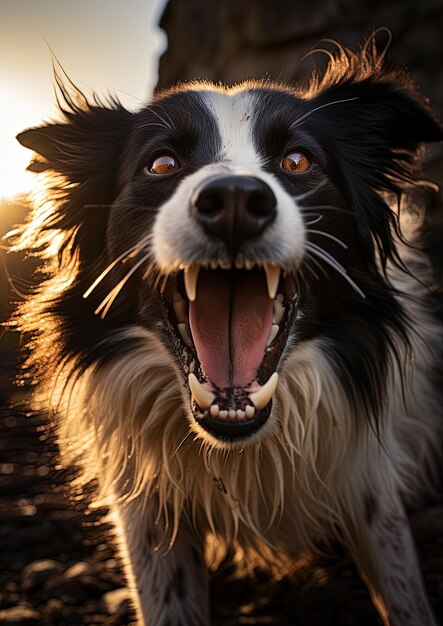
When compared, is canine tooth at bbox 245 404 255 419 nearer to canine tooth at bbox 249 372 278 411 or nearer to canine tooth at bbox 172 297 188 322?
canine tooth at bbox 249 372 278 411

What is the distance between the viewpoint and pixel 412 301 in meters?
2.80

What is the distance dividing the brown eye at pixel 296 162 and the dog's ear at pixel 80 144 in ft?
2.34

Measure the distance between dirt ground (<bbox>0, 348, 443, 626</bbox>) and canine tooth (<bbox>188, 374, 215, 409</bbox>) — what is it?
1.08 m

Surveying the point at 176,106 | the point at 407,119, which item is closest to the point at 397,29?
the point at 407,119

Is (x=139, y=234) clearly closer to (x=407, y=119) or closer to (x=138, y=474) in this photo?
(x=138, y=474)

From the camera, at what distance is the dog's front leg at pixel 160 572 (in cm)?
233

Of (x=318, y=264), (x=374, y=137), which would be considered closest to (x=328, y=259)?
(x=318, y=264)

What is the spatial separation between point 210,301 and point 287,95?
35.1 inches

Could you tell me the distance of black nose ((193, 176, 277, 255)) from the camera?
1.67 metres

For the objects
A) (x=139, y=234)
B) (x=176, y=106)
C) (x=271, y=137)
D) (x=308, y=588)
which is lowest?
(x=308, y=588)

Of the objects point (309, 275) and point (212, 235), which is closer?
point (212, 235)

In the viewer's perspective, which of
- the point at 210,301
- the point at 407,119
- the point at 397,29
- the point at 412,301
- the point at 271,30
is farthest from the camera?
the point at 271,30

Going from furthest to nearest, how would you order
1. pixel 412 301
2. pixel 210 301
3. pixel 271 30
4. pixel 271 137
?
pixel 271 30
pixel 412 301
pixel 271 137
pixel 210 301

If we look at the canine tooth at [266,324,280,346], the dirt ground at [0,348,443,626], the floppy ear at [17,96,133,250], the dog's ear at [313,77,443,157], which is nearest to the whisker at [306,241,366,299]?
the canine tooth at [266,324,280,346]
